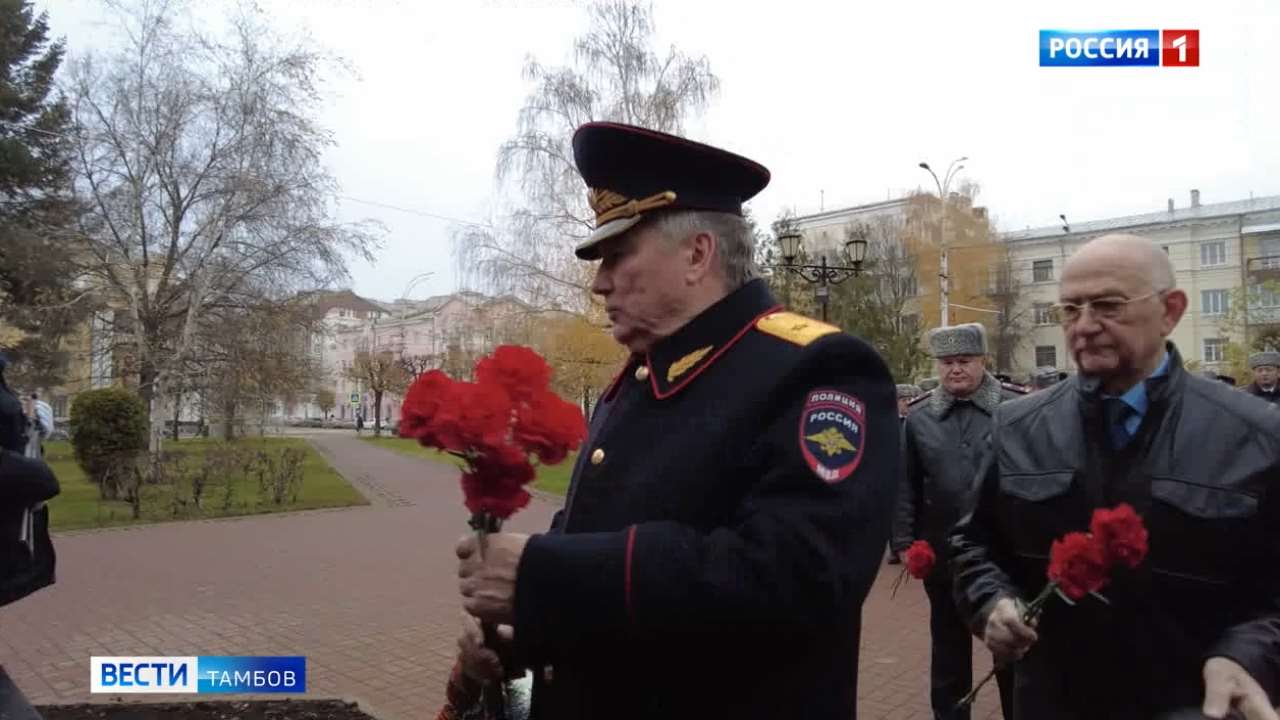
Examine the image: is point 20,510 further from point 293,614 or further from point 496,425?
point 293,614

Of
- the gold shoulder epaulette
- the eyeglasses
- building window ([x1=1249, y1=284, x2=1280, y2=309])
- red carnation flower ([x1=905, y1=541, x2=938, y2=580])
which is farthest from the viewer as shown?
building window ([x1=1249, y1=284, x2=1280, y2=309])

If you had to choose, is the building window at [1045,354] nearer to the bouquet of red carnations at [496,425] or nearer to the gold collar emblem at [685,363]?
the gold collar emblem at [685,363]

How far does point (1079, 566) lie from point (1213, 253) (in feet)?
181

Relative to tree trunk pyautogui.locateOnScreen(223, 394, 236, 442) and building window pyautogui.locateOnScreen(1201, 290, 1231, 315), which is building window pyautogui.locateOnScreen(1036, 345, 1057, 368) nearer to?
building window pyautogui.locateOnScreen(1201, 290, 1231, 315)

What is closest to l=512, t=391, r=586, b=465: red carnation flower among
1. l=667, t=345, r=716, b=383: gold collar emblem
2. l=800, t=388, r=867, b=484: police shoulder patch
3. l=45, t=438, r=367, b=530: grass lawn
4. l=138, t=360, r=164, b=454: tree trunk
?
l=667, t=345, r=716, b=383: gold collar emblem

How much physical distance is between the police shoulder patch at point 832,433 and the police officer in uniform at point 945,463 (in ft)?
9.80

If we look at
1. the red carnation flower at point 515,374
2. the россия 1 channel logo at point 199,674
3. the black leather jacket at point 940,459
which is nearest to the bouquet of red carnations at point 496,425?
the red carnation flower at point 515,374

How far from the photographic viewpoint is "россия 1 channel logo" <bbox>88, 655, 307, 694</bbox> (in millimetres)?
5473

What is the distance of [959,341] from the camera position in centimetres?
456

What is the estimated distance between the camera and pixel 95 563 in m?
10.0

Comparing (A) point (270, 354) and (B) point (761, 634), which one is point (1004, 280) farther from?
(B) point (761, 634)

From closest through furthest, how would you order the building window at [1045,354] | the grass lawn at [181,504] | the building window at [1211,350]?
the grass lawn at [181,504]
the building window at [1211,350]
the building window at [1045,354]

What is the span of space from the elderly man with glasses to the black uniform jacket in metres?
0.77

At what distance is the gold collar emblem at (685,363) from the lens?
1.68 metres
